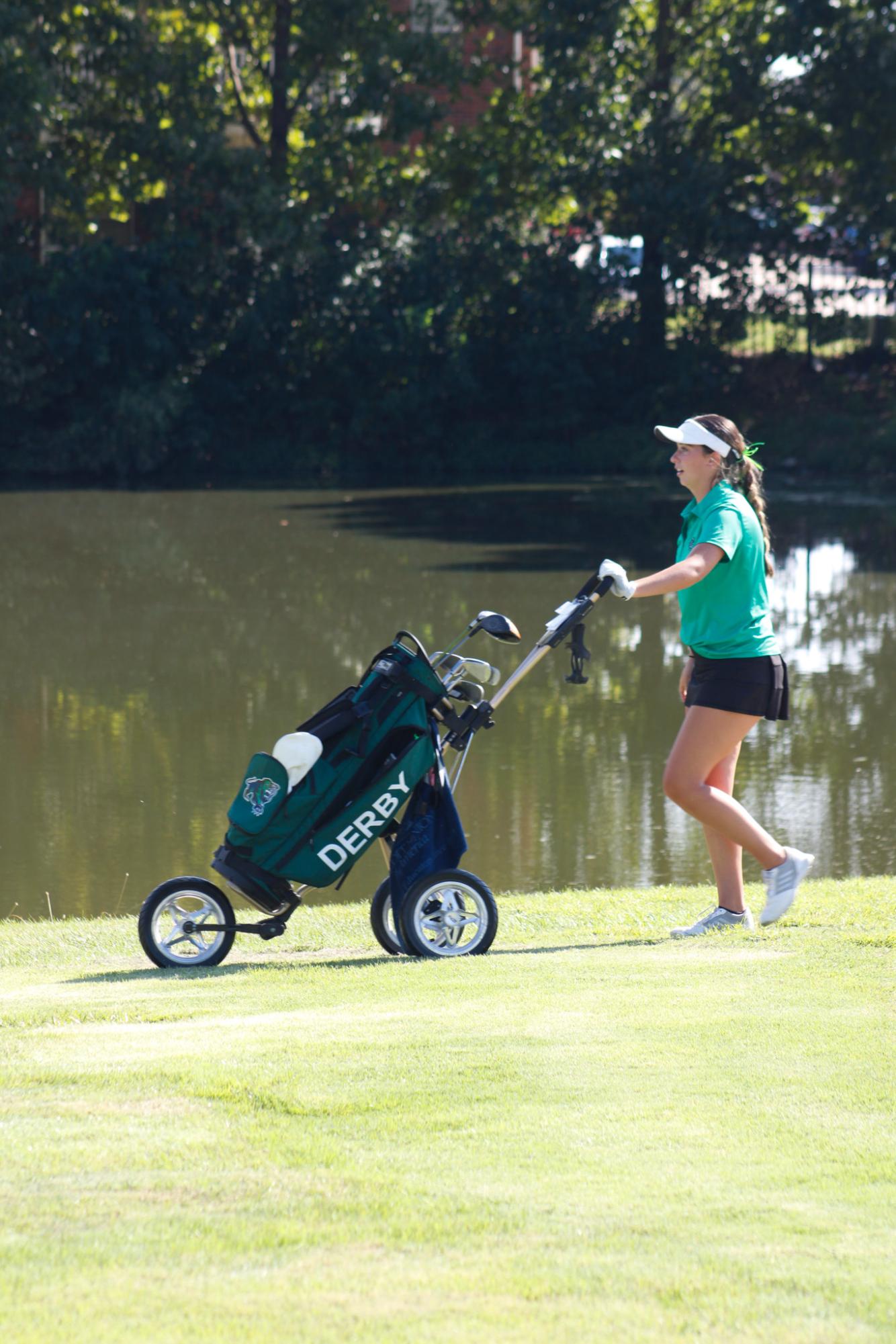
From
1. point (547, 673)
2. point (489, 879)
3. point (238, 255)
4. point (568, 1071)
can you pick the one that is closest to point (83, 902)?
point (489, 879)

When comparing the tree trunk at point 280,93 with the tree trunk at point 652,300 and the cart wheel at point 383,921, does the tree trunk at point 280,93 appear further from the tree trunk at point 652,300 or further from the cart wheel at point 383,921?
the cart wheel at point 383,921

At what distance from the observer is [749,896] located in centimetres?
757

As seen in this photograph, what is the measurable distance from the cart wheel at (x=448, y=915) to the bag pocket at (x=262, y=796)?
0.53 m

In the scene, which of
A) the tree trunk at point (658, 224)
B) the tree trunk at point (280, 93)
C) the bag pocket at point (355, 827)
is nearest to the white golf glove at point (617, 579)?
the bag pocket at point (355, 827)

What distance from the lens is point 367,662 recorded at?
1390 centimetres

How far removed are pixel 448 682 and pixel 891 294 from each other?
25.5 metres

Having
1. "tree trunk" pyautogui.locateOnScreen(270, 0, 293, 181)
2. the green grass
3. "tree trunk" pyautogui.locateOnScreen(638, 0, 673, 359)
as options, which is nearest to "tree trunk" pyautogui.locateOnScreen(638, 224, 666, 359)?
"tree trunk" pyautogui.locateOnScreen(638, 0, 673, 359)

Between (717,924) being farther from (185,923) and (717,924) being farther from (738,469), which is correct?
(185,923)

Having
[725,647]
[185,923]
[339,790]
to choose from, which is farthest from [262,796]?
[725,647]

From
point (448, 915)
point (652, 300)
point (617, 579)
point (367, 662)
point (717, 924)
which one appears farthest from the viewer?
point (652, 300)

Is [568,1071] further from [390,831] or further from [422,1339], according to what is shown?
[390,831]

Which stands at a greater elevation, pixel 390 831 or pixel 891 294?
pixel 891 294

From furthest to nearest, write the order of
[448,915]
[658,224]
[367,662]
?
[658,224]
[367,662]
[448,915]

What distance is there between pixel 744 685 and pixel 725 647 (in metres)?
0.15
